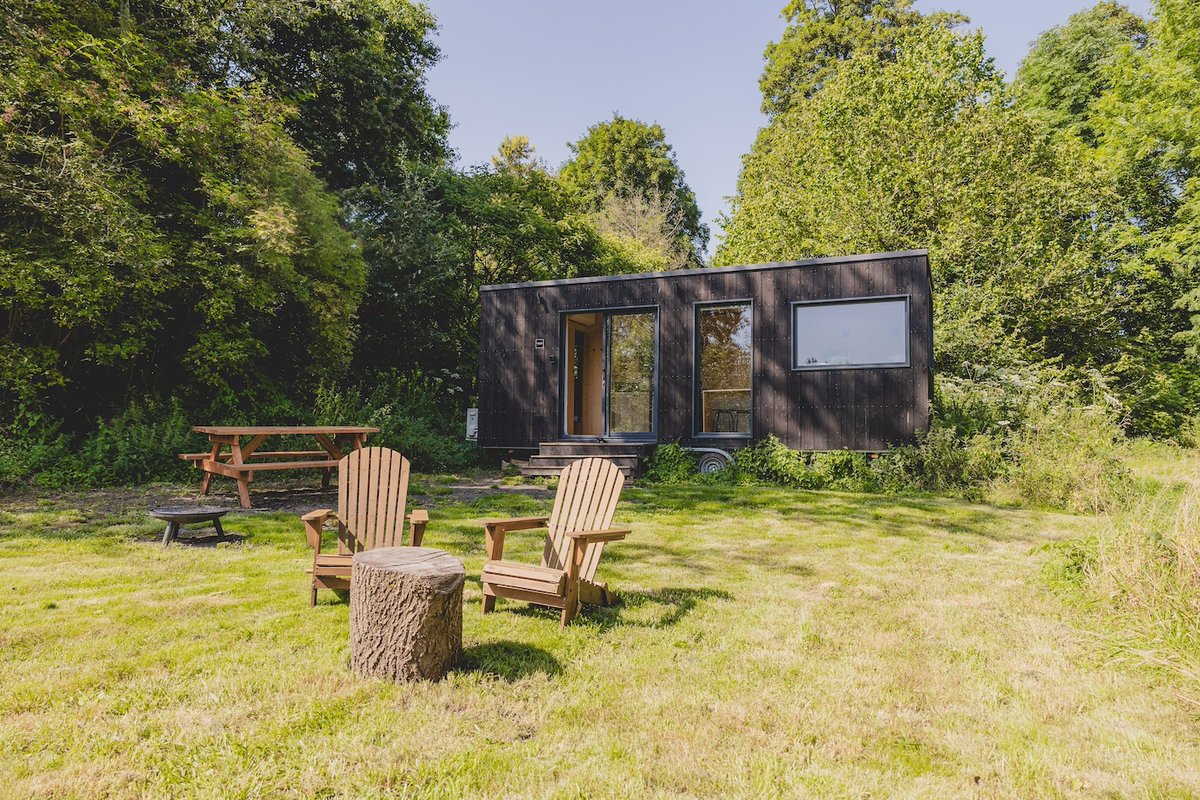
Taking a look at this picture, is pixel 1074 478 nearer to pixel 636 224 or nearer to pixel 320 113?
pixel 320 113

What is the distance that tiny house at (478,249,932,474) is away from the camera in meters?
8.42

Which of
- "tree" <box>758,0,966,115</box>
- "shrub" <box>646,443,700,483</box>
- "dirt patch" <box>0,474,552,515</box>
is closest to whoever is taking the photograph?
"dirt patch" <box>0,474,552,515</box>

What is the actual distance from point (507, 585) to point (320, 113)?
1331 centimetres

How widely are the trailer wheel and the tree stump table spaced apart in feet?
22.1

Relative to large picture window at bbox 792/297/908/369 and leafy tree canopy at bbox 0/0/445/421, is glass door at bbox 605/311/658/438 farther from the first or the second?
leafy tree canopy at bbox 0/0/445/421

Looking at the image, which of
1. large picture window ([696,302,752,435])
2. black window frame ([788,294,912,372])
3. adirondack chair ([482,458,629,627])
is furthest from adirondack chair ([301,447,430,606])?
black window frame ([788,294,912,372])

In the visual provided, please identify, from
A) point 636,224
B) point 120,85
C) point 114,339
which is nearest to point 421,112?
point 120,85

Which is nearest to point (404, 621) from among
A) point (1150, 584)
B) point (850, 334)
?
point (1150, 584)

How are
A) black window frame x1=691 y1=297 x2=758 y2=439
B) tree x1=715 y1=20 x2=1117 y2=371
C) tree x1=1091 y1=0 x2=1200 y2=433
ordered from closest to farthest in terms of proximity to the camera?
black window frame x1=691 y1=297 x2=758 y2=439, tree x1=715 y1=20 x2=1117 y2=371, tree x1=1091 y1=0 x2=1200 y2=433

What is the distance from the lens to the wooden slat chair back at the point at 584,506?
3.81m

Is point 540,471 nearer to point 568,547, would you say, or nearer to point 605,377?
point 605,377

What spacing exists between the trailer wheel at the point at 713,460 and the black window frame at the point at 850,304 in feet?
4.90

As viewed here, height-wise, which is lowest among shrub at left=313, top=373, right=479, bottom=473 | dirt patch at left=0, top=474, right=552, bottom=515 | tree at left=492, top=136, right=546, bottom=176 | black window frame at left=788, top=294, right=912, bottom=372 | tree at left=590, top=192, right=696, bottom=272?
dirt patch at left=0, top=474, right=552, bottom=515

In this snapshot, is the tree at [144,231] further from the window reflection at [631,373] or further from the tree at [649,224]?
the tree at [649,224]
